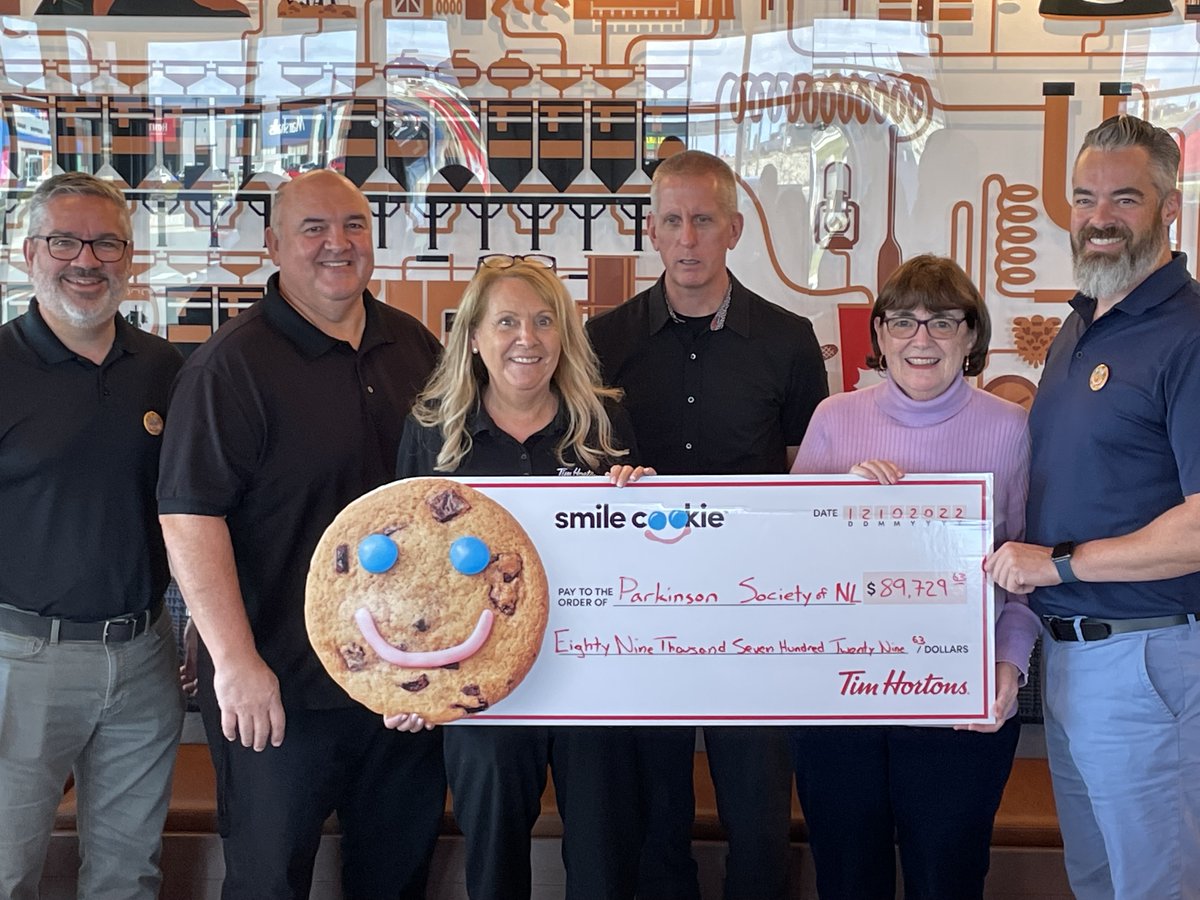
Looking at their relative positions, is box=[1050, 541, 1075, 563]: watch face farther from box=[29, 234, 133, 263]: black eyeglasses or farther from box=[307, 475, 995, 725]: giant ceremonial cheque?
box=[29, 234, 133, 263]: black eyeglasses

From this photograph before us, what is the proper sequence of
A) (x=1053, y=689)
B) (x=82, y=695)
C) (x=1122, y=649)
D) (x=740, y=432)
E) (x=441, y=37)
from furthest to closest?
(x=441, y=37) < (x=740, y=432) < (x=82, y=695) < (x=1053, y=689) < (x=1122, y=649)

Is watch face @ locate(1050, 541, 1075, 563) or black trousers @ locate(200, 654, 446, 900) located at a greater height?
watch face @ locate(1050, 541, 1075, 563)

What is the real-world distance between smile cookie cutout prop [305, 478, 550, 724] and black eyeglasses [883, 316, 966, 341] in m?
0.95

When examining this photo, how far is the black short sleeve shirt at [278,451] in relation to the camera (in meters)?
2.52

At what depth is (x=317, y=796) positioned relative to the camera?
2.69 metres

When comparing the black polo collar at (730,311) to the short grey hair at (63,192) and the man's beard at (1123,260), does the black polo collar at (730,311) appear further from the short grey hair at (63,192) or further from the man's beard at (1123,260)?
the short grey hair at (63,192)

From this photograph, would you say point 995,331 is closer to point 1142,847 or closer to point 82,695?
point 1142,847

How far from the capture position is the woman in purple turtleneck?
2.46 metres

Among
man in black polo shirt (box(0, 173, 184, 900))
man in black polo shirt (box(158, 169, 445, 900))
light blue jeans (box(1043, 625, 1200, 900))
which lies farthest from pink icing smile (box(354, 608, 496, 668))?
light blue jeans (box(1043, 625, 1200, 900))

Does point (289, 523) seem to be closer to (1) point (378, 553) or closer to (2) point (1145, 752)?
(1) point (378, 553)

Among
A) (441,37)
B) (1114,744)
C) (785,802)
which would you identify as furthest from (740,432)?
(441,37)

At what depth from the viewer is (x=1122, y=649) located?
2.36 meters

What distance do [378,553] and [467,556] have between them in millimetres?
183

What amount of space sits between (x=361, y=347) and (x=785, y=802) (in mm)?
1504
